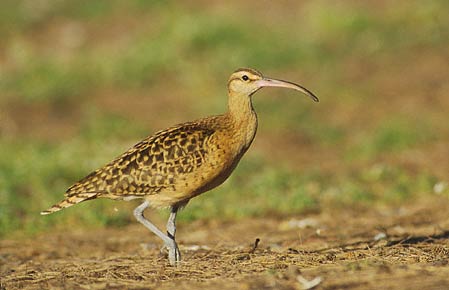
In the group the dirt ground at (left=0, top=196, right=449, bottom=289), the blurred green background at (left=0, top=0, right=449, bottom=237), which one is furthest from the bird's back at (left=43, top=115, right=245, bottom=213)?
the blurred green background at (left=0, top=0, right=449, bottom=237)

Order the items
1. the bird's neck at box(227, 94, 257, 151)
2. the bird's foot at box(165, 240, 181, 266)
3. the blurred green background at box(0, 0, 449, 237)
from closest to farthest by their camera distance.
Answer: the bird's foot at box(165, 240, 181, 266) → the bird's neck at box(227, 94, 257, 151) → the blurred green background at box(0, 0, 449, 237)

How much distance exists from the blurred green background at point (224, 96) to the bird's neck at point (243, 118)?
10.3 ft

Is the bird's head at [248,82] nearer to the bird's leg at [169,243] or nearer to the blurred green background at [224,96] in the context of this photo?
the bird's leg at [169,243]

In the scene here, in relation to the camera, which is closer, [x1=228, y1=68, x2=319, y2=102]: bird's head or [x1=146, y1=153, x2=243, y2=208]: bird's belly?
[x1=146, y1=153, x2=243, y2=208]: bird's belly

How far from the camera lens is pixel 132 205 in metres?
12.5

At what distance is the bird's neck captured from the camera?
8430 mm

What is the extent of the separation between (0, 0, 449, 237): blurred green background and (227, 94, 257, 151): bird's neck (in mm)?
3139

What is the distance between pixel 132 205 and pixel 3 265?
3500 mm

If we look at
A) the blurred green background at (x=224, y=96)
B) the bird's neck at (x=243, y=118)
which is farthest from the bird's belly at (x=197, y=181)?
the blurred green background at (x=224, y=96)

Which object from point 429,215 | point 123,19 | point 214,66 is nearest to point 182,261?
point 429,215

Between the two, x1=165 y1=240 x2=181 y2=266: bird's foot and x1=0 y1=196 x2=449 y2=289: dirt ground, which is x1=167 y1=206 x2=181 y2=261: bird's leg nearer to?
x1=165 y1=240 x2=181 y2=266: bird's foot

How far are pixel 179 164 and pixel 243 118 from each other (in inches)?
31.2

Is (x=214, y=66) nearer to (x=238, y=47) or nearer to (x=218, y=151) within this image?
(x=238, y=47)

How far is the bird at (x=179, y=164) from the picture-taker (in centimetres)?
821
